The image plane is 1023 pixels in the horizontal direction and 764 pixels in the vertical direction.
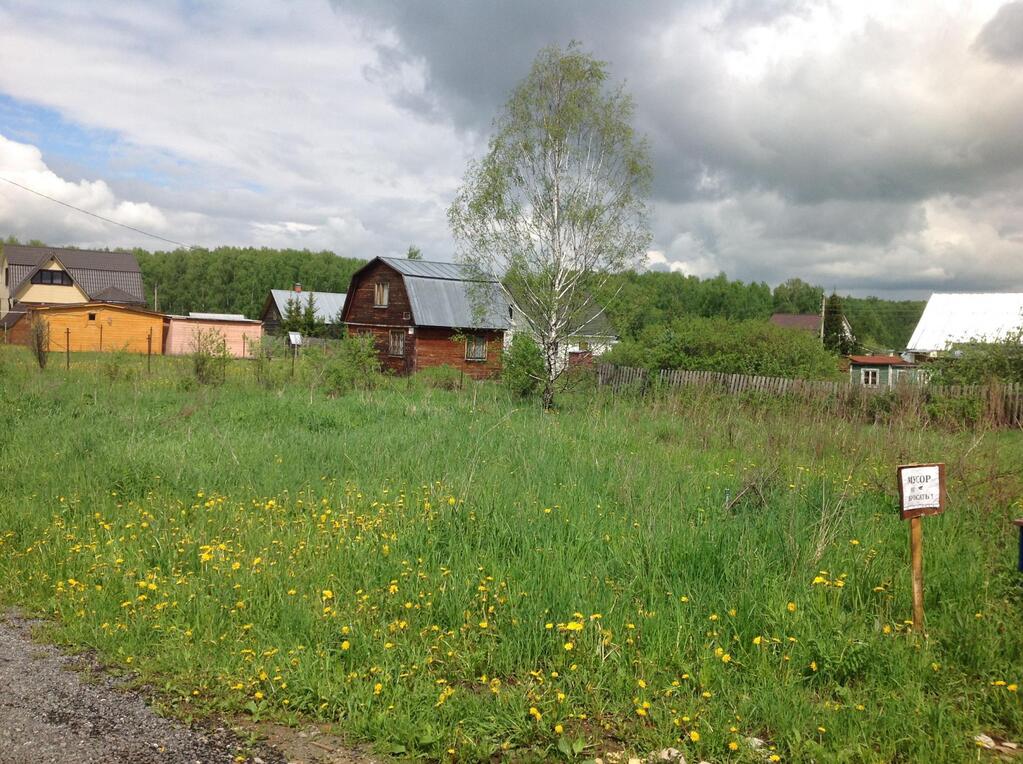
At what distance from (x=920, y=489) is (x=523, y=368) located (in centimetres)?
1543

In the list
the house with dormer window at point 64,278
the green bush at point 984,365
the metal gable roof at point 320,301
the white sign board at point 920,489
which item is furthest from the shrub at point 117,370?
the house with dormer window at point 64,278

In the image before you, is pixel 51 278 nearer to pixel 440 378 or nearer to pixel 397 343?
pixel 397 343

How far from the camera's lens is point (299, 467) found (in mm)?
8883

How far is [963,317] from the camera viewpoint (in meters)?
38.3

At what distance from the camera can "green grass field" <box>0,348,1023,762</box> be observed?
12.5ft

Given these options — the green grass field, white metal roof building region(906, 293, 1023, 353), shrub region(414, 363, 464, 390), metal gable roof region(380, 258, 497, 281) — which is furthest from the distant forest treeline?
the green grass field

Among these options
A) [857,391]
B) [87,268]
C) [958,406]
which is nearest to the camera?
[958,406]

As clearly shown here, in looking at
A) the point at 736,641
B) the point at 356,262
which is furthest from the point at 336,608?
the point at 356,262

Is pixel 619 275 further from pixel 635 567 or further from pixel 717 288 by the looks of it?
pixel 717 288

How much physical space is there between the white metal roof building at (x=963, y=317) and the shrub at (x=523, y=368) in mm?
25938

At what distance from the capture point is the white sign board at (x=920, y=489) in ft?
15.0

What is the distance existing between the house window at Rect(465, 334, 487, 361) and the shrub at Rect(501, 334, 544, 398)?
17.1 meters

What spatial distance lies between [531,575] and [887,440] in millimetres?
6191

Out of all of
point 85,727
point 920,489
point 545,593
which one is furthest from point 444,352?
point 85,727
